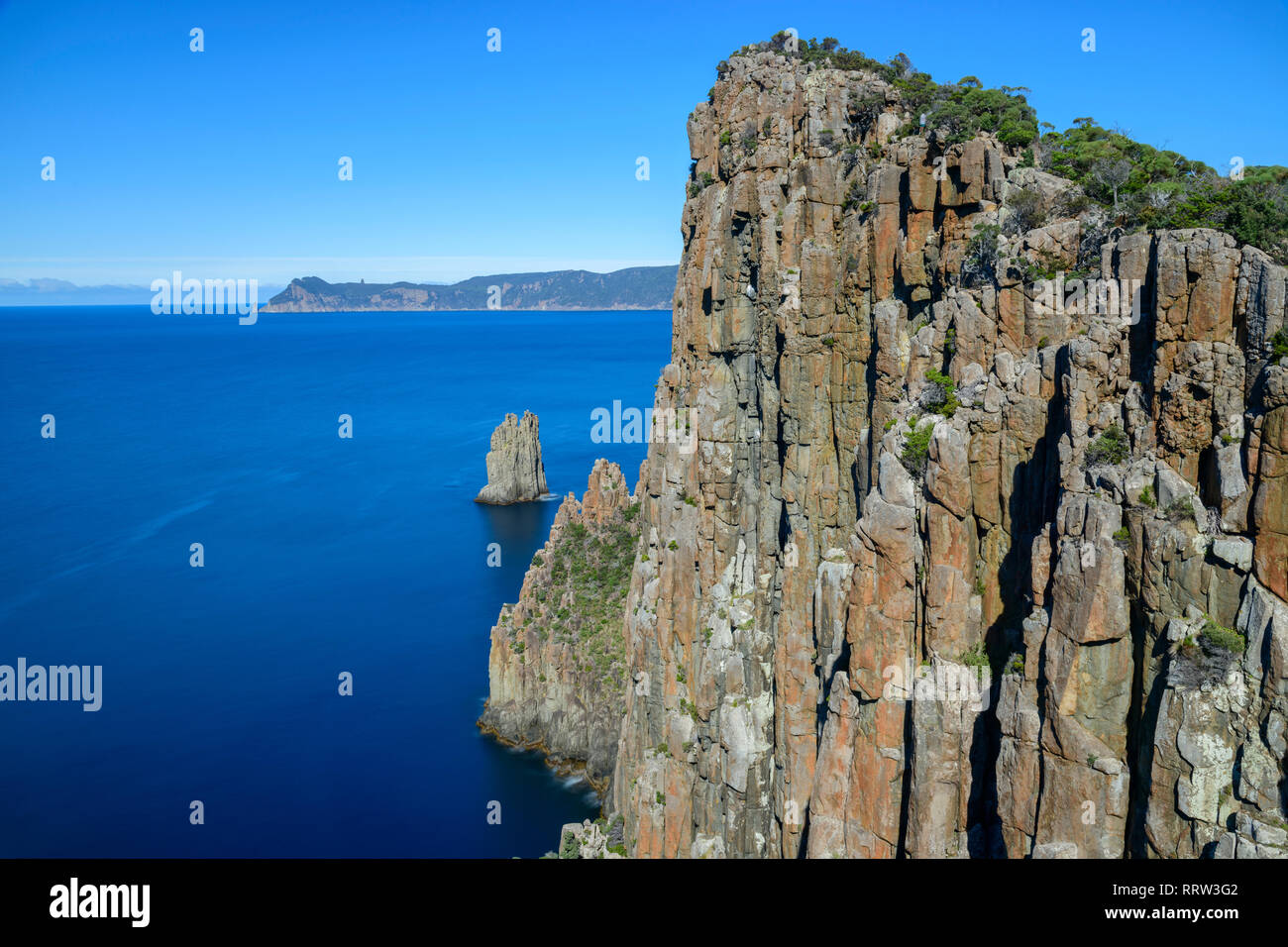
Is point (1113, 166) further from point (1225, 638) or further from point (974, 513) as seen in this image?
point (1225, 638)

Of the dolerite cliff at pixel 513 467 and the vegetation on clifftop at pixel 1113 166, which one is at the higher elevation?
the vegetation on clifftop at pixel 1113 166

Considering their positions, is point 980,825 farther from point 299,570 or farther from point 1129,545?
point 299,570

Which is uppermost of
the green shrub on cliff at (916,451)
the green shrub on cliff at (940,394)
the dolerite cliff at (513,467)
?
the green shrub on cliff at (940,394)

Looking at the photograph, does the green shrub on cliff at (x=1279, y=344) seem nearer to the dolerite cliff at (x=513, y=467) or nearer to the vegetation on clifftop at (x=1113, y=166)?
the vegetation on clifftop at (x=1113, y=166)

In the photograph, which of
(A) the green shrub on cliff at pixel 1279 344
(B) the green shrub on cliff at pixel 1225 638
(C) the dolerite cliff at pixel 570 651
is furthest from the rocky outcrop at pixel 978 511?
(C) the dolerite cliff at pixel 570 651

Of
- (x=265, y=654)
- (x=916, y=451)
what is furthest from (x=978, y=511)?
(x=265, y=654)
